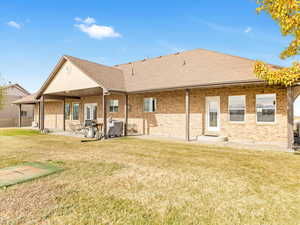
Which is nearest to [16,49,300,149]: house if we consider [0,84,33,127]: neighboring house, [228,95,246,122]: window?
[228,95,246,122]: window

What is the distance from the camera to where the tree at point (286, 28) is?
6.70 metres

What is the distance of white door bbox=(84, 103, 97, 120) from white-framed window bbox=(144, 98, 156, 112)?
621 cm

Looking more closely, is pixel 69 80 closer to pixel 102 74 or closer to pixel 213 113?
pixel 102 74

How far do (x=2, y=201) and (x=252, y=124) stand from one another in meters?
11.7

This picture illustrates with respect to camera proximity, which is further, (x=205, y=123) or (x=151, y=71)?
(x=151, y=71)

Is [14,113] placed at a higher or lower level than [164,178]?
higher

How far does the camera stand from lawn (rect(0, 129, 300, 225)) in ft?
9.99

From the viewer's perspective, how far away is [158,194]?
13.0 ft

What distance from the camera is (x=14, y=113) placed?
1180 inches

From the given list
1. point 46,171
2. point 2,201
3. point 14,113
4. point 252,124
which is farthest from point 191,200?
point 14,113

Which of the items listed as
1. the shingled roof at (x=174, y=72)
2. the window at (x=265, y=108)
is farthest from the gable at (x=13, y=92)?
the window at (x=265, y=108)

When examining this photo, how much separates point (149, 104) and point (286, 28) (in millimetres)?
9991

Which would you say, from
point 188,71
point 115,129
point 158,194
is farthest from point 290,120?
point 115,129

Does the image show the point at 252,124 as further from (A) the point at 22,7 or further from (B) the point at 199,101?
(A) the point at 22,7
